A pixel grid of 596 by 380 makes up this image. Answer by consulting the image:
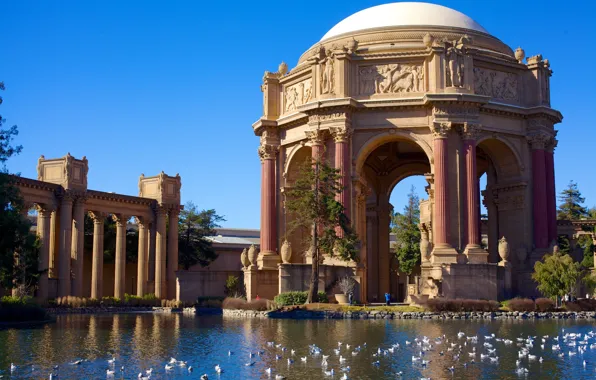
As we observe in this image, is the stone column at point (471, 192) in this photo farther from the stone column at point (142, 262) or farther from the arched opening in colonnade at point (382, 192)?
the stone column at point (142, 262)

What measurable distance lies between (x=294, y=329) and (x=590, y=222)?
46862 millimetres

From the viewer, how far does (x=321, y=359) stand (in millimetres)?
18969

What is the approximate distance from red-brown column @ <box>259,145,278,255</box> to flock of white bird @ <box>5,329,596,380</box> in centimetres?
3176

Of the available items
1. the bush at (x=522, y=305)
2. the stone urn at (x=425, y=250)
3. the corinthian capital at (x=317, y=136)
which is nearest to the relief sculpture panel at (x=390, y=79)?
the corinthian capital at (x=317, y=136)

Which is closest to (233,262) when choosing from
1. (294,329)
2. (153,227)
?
(153,227)

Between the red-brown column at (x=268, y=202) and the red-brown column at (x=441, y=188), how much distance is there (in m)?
12.4

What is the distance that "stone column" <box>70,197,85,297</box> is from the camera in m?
53.6

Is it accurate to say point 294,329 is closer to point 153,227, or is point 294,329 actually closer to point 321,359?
point 321,359

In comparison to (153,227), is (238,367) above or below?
below

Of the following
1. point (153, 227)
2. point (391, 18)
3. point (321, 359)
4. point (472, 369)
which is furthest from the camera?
point (153, 227)

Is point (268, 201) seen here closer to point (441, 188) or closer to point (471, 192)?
point (441, 188)

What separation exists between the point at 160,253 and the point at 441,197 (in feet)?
79.0

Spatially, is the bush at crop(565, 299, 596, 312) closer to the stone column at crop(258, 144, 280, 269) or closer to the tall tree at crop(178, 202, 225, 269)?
the stone column at crop(258, 144, 280, 269)

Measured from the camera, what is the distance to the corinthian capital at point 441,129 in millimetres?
48125
